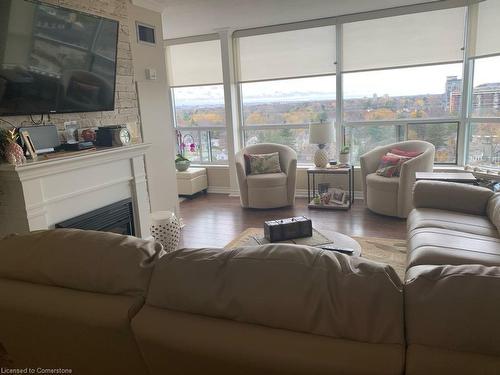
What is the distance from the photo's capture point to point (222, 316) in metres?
0.95

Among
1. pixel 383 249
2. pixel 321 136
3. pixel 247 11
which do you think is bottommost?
pixel 383 249

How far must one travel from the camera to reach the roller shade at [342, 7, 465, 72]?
4801 millimetres

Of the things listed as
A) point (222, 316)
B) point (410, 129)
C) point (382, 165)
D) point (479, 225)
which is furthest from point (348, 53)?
point (222, 316)

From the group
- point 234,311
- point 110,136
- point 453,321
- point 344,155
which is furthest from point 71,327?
point 344,155

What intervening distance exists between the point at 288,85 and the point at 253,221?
2.35 m

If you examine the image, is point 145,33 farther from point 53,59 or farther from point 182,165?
point 182,165

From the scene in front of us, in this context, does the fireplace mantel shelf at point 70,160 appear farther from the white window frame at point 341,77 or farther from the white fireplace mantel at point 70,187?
the white window frame at point 341,77

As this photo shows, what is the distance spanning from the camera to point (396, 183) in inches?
171

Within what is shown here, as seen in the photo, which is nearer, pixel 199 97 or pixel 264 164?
pixel 264 164

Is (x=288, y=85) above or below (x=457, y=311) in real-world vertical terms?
above

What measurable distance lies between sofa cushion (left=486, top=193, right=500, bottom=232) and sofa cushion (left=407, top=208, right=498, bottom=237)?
0.13 ft

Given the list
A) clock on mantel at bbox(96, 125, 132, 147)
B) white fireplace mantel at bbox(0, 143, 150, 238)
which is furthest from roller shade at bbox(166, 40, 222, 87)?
clock on mantel at bbox(96, 125, 132, 147)

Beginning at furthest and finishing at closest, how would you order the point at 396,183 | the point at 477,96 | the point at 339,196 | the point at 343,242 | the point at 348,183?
the point at 348,183, the point at 339,196, the point at 477,96, the point at 396,183, the point at 343,242

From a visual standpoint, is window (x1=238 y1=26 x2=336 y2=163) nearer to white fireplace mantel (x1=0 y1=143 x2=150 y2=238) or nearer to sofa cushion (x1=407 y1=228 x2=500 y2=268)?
white fireplace mantel (x1=0 y1=143 x2=150 y2=238)
